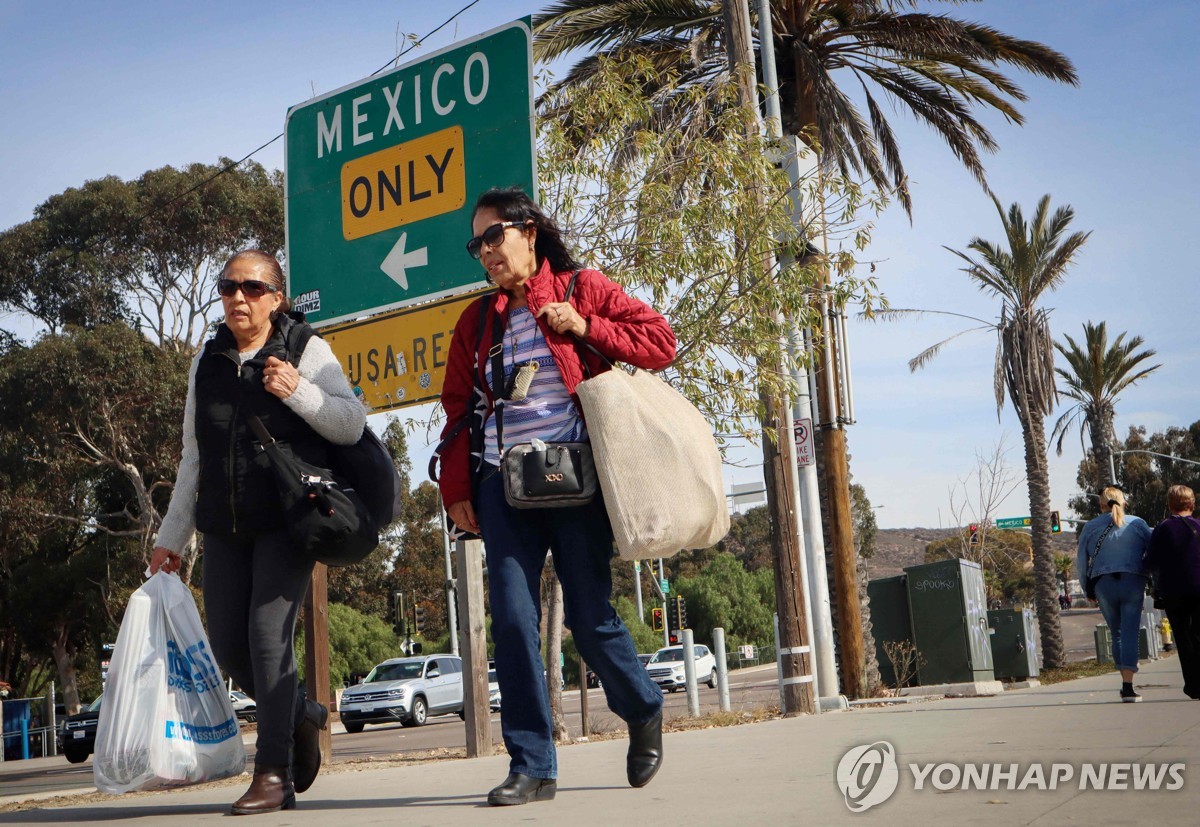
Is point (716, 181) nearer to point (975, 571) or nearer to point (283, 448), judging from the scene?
point (975, 571)

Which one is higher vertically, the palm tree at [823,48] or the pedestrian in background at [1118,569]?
the palm tree at [823,48]

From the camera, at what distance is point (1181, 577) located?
7949mm

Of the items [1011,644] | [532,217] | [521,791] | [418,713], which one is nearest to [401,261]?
[532,217]

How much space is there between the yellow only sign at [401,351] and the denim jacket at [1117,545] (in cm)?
456

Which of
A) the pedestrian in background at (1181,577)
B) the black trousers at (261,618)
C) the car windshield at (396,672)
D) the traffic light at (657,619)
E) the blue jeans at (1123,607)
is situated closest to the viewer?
the black trousers at (261,618)

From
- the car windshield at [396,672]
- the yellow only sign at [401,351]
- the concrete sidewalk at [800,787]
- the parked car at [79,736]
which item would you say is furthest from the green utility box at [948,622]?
the car windshield at [396,672]

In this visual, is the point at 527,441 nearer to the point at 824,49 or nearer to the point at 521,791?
the point at 521,791

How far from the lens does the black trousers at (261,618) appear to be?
3.69 m

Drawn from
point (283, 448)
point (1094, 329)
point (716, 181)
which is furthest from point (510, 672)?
point (1094, 329)

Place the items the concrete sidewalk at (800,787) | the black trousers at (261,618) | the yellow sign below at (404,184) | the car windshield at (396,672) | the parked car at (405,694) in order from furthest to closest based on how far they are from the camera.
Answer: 1. the car windshield at (396,672)
2. the parked car at (405,694)
3. the yellow sign below at (404,184)
4. the black trousers at (261,618)
5. the concrete sidewalk at (800,787)

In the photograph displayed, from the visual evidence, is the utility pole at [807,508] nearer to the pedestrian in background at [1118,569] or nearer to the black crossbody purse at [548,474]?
the pedestrian in background at [1118,569]

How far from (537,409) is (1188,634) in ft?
19.3

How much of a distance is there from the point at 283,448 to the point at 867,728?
362 cm

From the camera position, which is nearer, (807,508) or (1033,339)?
(807,508)
